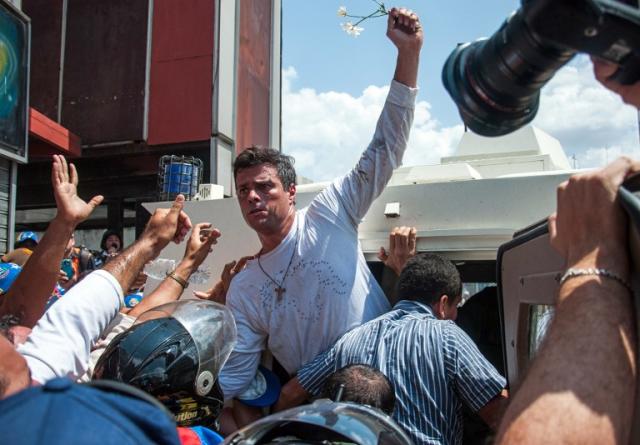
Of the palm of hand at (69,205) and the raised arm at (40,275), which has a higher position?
the palm of hand at (69,205)

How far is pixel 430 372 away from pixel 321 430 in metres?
1.20

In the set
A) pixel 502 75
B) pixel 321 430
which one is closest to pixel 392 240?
pixel 321 430

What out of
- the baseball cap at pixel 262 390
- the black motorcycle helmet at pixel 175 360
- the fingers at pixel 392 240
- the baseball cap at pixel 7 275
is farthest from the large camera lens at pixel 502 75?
the baseball cap at pixel 7 275

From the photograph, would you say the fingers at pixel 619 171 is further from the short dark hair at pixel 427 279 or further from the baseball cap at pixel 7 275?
the baseball cap at pixel 7 275

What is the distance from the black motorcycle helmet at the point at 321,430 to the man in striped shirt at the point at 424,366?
97 centimetres

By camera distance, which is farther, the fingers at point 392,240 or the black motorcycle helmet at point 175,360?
the fingers at point 392,240

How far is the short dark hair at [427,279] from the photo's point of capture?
263 centimetres

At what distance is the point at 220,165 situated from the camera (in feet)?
28.8

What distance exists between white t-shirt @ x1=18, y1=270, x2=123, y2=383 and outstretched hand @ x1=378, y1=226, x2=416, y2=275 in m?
1.40

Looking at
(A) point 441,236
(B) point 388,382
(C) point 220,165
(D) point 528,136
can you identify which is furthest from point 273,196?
(C) point 220,165

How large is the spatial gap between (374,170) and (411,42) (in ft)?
1.94

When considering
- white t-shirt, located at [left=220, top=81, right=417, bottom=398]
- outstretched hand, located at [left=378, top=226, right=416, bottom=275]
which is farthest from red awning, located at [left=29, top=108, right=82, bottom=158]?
outstretched hand, located at [left=378, top=226, right=416, bottom=275]

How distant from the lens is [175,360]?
1.75 m

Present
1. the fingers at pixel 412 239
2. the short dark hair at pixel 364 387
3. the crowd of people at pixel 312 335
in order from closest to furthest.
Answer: the crowd of people at pixel 312 335, the short dark hair at pixel 364 387, the fingers at pixel 412 239
